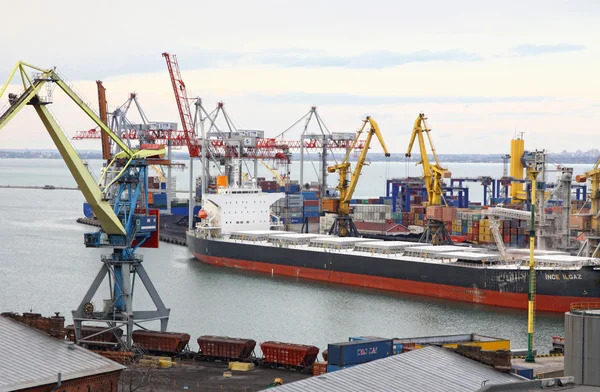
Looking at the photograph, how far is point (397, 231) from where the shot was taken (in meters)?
62.0

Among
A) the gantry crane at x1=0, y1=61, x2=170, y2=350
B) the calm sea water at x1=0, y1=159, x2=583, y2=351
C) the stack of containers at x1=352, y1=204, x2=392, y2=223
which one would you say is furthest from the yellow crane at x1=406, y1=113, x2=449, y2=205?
the gantry crane at x1=0, y1=61, x2=170, y2=350

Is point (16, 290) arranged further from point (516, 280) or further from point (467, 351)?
point (467, 351)

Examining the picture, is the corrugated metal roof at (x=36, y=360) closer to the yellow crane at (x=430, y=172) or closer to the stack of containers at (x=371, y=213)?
the yellow crane at (x=430, y=172)

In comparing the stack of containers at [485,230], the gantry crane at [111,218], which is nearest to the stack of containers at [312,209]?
the stack of containers at [485,230]

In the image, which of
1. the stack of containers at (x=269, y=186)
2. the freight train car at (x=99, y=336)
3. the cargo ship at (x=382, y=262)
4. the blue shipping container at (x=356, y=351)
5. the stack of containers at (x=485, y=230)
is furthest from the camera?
the stack of containers at (x=269, y=186)

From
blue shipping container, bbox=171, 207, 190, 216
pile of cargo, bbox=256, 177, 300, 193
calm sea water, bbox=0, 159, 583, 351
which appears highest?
pile of cargo, bbox=256, 177, 300, 193

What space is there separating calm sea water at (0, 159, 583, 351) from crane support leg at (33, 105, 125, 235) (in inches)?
206

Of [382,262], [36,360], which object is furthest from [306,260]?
[36,360]

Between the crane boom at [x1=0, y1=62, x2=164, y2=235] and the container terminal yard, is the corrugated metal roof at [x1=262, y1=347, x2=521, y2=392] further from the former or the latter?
the crane boom at [x1=0, y1=62, x2=164, y2=235]

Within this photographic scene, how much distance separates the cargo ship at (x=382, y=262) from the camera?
38.8 meters

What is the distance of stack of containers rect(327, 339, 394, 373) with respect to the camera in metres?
20.7

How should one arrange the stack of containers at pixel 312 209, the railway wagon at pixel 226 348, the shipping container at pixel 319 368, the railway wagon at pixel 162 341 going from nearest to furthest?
the shipping container at pixel 319 368
the railway wagon at pixel 226 348
the railway wagon at pixel 162 341
the stack of containers at pixel 312 209

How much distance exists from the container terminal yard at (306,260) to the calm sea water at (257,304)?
1.11m

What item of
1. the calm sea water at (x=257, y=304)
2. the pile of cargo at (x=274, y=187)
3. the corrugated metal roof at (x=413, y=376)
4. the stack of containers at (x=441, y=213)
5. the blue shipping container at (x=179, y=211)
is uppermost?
the pile of cargo at (x=274, y=187)
